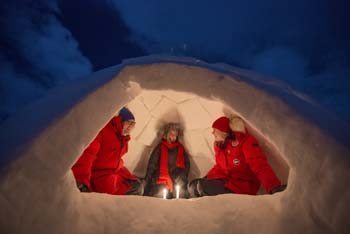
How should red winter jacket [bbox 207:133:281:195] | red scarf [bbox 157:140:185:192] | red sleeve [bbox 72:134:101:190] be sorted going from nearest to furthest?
red sleeve [bbox 72:134:101:190]
red winter jacket [bbox 207:133:281:195]
red scarf [bbox 157:140:185:192]

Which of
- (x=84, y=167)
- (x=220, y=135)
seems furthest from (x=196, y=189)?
(x=84, y=167)

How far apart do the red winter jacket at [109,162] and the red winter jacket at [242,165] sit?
2.97 ft

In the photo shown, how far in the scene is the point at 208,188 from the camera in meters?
2.48

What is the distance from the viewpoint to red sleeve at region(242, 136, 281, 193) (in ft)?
7.01

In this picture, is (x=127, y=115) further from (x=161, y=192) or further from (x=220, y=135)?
(x=220, y=135)

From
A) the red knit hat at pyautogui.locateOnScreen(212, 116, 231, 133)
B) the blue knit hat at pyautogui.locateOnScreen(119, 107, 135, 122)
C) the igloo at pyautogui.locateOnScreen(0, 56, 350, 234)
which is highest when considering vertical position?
the blue knit hat at pyautogui.locateOnScreen(119, 107, 135, 122)

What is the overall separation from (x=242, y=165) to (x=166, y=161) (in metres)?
0.92

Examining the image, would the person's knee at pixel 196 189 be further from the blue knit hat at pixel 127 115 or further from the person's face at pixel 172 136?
the blue knit hat at pixel 127 115

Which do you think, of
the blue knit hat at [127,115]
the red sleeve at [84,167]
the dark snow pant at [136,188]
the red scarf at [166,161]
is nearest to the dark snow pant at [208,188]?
the red scarf at [166,161]

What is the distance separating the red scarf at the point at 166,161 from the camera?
117 inches

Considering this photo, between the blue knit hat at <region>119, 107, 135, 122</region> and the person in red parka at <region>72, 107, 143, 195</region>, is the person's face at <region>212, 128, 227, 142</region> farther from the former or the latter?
the blue knit hat at <region>119, 107, 135, 122</region>

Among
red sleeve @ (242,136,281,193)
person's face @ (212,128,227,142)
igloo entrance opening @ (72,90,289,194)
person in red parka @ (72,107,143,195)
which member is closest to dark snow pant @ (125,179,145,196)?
person in red parka @ (72,107,143,195)

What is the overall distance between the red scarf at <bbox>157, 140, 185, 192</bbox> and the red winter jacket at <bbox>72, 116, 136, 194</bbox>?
1.27 ft

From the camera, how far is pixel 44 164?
4.32ft
